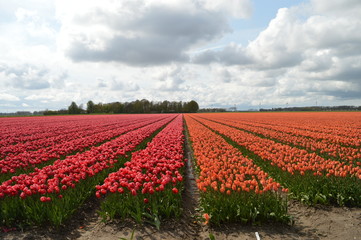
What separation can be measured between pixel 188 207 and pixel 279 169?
3.96 metres

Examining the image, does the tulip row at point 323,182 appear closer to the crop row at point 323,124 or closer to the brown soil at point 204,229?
the brown soil at point 204,229

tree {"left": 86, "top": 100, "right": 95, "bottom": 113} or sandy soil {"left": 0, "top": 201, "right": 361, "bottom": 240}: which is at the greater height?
tree {"left": 86, "top": 100, "right": 95, "bottom": 113}

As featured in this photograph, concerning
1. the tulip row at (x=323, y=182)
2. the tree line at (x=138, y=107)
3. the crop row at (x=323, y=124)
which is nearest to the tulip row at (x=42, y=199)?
the tulip row at (x=323, y=182)

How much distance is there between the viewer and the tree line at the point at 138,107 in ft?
474

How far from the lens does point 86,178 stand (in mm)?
7492

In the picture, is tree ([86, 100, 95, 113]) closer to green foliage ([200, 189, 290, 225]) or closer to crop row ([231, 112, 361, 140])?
crop row ([231, 112, 361, 140])

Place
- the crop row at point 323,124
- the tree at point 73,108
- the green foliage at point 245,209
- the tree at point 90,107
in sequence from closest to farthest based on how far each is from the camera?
the green foliage at point 245,209, the crop row at point 323,124, the tree at point 73,108, the tree at point 90,107

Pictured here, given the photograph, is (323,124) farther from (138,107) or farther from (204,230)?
(138,107)

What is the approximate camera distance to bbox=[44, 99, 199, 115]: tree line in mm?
144500

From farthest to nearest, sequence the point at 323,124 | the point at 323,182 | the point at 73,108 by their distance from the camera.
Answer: the point at 73,108, the point at 323,124, the point at 323,182

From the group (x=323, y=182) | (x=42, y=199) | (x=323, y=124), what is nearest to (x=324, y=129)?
(x=323, y=124)

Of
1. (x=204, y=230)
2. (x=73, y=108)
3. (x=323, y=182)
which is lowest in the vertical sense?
(x=204, y=230)

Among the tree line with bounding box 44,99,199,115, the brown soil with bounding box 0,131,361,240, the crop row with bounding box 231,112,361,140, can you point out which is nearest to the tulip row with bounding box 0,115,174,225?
the brown soil with bounding box 0,131,361,240

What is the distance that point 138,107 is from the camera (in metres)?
145
